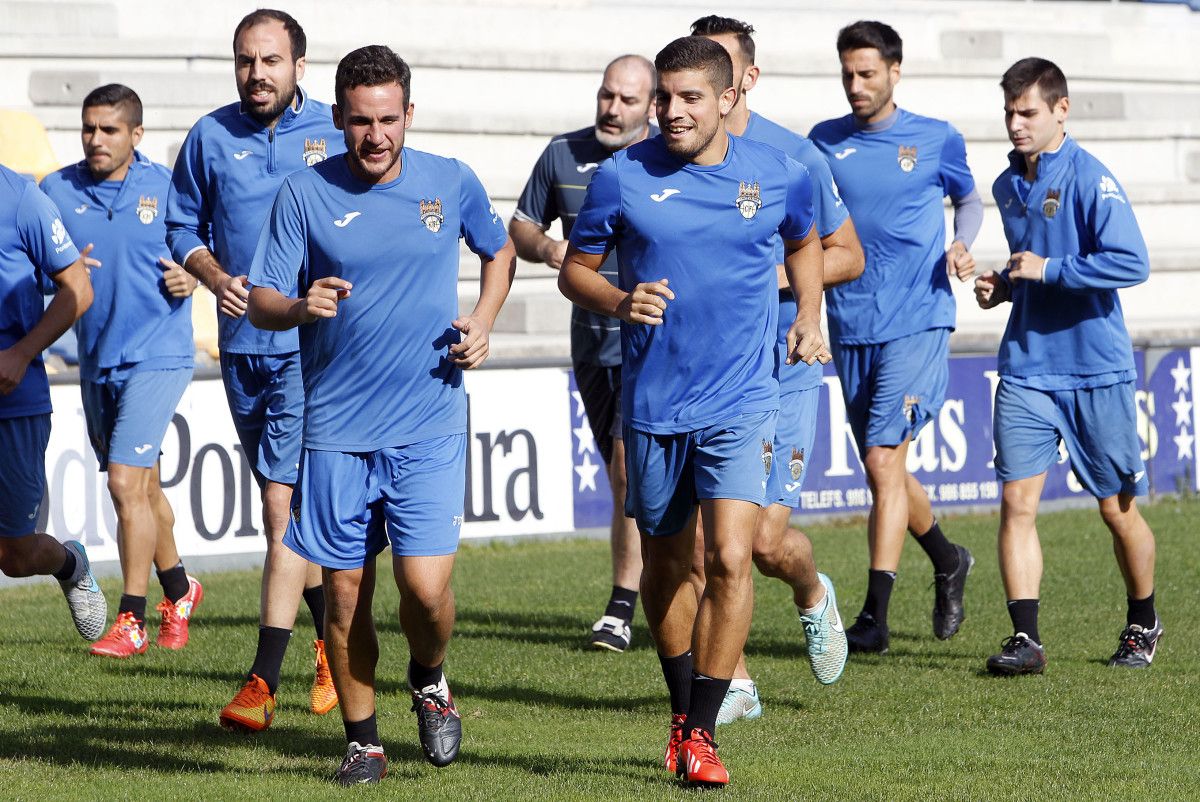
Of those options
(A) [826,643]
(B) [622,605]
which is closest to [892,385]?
(B) [622,605]

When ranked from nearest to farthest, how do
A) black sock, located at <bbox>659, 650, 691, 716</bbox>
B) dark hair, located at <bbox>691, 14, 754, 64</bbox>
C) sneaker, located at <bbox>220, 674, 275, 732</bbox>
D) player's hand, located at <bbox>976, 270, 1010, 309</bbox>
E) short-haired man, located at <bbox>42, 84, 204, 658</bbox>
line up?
black sock, located at <bbox>659, 650, 691, 716</bbox>
sneaker, located at <bbox>220, 674, 275, 732</bbox>
dark hair, located at <bbox>691, 14, 754, 64</bbox>
player's hand, located at <bbox>976, 270, 1010, 309</bbox>
short-haired man, located at <bbox>42, 84, 204, 658</bbox>

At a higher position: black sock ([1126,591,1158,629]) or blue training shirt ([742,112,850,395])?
blue training shirt ([742,112,850,395])

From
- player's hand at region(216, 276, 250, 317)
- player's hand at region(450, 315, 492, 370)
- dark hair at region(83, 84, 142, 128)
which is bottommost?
player's hand at region(450, 315, 492, 370)

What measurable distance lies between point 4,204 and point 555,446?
6.59 meters

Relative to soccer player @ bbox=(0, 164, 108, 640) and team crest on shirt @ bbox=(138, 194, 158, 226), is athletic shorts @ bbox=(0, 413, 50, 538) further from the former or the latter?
team crest on shirt @ bbox=(138, 194, 158, 226)

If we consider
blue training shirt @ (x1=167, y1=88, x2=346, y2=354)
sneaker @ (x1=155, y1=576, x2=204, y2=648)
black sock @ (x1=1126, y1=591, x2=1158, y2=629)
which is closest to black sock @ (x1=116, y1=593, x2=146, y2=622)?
sneaker @ (x1=155, y1=576, x2=204, y2=648)

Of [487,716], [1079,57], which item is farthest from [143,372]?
[1079,57]

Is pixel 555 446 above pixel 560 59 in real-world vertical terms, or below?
below

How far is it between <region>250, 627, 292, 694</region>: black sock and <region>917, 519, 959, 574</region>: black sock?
3.54 meters

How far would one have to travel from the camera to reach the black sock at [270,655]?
6715 mm

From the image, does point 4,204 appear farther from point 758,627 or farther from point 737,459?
point 758,627

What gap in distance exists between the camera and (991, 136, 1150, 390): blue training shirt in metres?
7.96

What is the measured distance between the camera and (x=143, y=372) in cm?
895

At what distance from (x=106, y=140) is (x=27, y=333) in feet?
8.51
